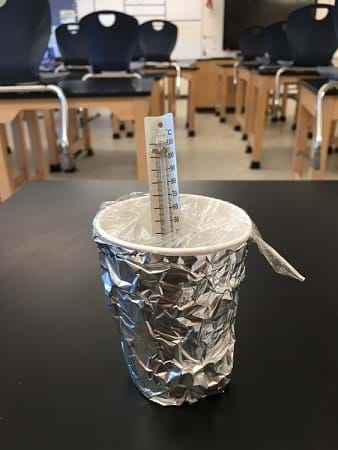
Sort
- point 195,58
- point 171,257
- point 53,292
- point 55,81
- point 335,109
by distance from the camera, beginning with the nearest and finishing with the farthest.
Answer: point 171,257, point 53,292, point 335,109, point 55,81, point 195,58

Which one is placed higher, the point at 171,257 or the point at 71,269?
the point at 171,257

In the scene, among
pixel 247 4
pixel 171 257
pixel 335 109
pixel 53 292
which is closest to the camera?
pixel 171 257

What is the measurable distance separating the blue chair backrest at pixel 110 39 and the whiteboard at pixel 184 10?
3.73 meters

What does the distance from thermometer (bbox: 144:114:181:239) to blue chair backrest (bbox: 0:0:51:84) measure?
159 cm

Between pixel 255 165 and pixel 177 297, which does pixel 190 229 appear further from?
pixel 255 165

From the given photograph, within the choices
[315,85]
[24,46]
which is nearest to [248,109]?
[315,85]

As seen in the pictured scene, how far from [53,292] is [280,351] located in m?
0.22

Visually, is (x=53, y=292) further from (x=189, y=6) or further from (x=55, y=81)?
(x=189, y=6)

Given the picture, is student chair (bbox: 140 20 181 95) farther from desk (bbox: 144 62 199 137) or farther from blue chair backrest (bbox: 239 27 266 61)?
blue chair backrest (bbox: 239 27 266 61)

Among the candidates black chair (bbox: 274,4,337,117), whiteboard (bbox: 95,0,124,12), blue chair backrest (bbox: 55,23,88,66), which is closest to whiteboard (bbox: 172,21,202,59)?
whiteboard (bbox: 95,0,124,12)

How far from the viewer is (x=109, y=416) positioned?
25 cm

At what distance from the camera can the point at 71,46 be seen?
12.5 feet

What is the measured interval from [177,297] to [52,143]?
8.88 ft

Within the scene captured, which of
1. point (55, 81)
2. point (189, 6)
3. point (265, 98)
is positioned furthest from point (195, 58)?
point (55, 81)
